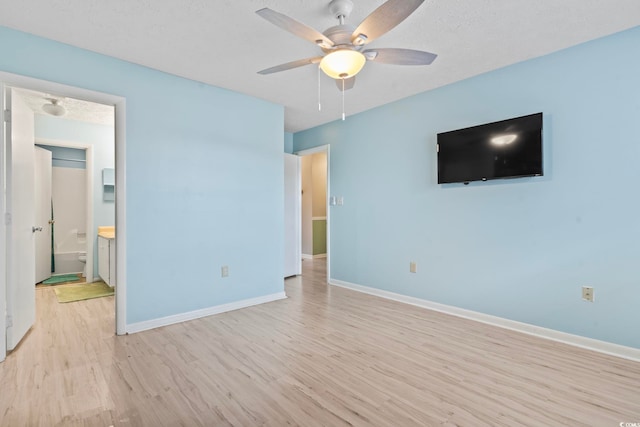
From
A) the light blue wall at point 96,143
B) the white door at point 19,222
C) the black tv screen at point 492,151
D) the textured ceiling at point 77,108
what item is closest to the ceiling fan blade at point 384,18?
the black tv screen at point 492,151

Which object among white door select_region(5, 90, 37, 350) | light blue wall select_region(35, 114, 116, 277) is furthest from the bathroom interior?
white door select_region(5, 90, 37, 350)

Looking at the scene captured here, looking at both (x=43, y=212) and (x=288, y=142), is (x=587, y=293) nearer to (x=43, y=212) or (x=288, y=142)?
(x=288, y=142)

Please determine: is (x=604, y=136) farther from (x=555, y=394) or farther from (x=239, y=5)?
(x=239, y=5)

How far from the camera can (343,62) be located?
202cm

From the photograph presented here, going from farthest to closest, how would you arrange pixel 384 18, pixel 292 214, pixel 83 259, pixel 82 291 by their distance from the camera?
pixel 292 214 < pixel 83 259 < pixel 82 291 < pixel 384 18

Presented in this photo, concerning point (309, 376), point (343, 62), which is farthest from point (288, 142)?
point (309, 376)

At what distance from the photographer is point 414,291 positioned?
3684mm

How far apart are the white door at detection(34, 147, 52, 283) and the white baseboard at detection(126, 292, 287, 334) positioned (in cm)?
286

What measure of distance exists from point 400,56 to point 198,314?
299cm

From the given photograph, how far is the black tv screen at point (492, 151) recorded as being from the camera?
2699 millimetres

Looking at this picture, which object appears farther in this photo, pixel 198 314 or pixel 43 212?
pixel 43 212

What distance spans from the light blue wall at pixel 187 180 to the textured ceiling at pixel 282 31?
0.18 meters

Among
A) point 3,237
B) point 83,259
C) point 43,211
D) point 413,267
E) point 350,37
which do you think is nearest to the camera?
point 350,37

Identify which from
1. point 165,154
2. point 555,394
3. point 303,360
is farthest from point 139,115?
point 555,394
